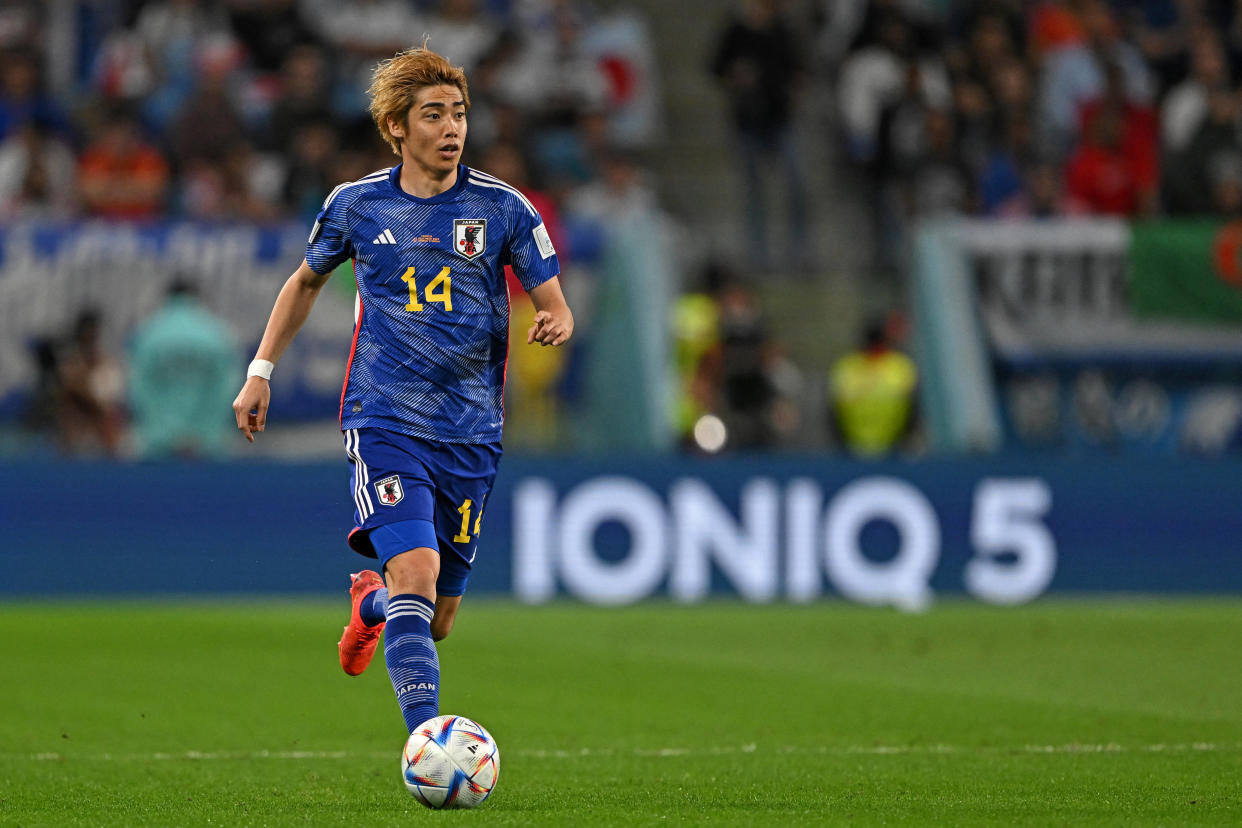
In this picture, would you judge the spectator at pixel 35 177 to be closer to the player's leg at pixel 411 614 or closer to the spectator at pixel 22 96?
the spectator at pixel 22 96

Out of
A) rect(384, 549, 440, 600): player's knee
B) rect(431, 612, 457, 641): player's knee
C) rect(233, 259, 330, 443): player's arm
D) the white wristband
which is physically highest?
rect(233, 259, 330, 443): player's arm

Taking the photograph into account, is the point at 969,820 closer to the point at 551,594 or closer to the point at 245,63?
the point at 551,594

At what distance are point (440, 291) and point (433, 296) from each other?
29 mm

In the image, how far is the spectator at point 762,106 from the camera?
61.9 ft

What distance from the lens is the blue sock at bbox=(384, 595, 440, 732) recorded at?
20.6 feet

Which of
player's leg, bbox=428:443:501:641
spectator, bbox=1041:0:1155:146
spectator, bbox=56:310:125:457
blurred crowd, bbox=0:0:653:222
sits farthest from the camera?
spectator, bbox=1041:0:1155:146

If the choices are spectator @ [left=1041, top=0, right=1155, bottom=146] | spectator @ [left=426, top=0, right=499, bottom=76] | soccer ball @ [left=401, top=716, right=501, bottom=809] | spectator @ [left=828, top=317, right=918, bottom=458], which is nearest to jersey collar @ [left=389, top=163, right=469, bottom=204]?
soccer ball @ [left=401, top=716, right=501, bottom=809]

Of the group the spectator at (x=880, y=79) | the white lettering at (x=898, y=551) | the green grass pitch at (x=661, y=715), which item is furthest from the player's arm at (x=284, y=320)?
the spectator at (x=880, y=79)

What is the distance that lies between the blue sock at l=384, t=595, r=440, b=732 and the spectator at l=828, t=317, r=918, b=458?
1087 centimetres

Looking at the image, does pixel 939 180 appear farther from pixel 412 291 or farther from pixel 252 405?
pixel 252 405

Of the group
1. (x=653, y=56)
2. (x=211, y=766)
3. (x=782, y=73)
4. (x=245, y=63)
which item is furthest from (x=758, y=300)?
(x=211, y=766)

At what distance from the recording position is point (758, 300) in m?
18.6

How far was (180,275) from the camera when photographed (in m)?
16.3

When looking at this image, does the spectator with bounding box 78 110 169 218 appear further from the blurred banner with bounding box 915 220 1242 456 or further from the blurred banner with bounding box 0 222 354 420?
the blurred banner with bounding box 915 220 1242 456
